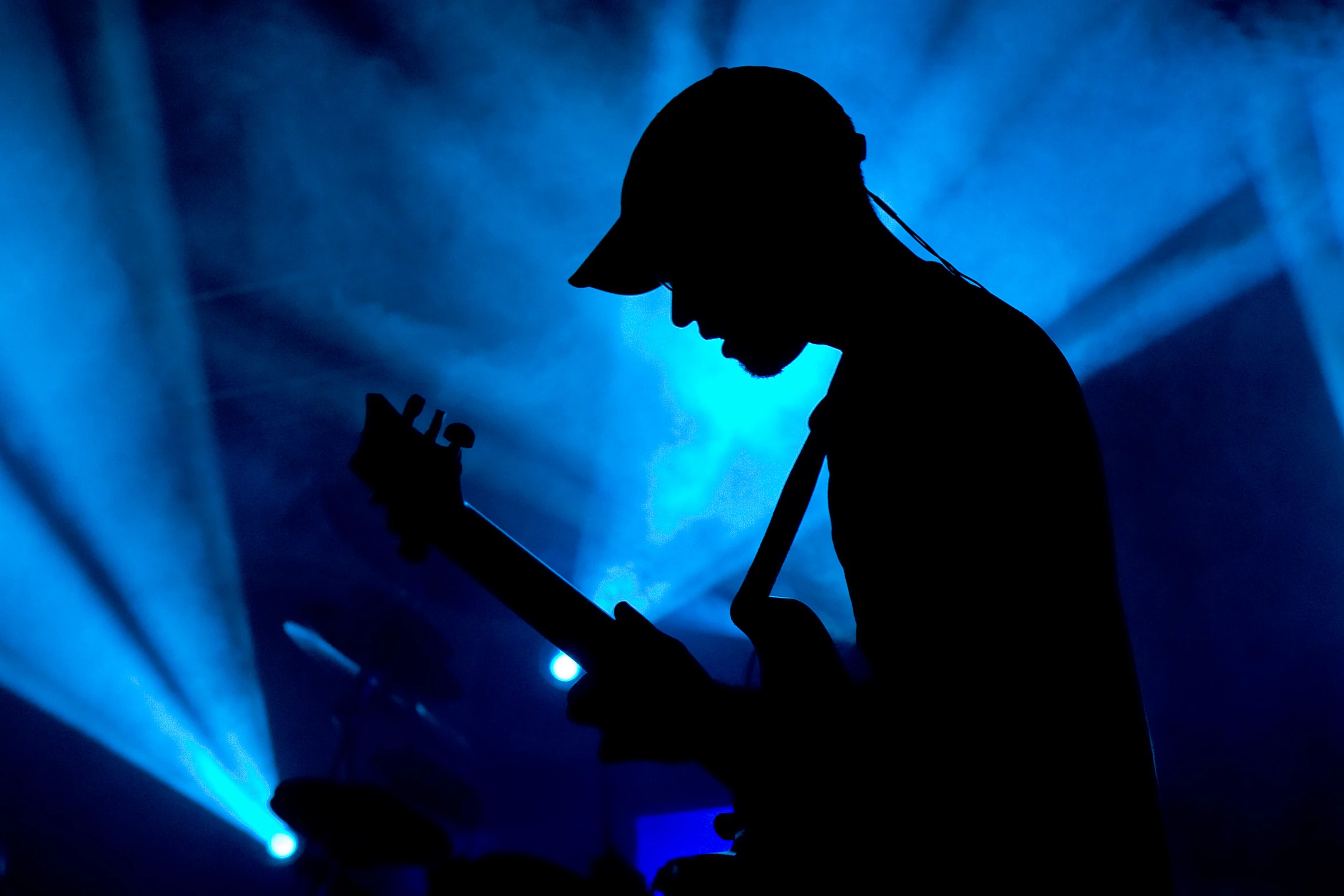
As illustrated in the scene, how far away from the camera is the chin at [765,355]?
1544 millimetres

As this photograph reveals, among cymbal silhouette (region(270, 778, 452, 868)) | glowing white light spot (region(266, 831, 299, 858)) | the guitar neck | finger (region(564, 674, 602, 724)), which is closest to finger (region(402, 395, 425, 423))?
the guitar neck

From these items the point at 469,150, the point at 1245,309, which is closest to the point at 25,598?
the point at 469,150

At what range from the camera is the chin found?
1.54 metres

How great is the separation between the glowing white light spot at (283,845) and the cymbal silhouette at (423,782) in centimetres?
105

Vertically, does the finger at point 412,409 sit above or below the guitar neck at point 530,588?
above

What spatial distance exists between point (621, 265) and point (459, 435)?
54cm

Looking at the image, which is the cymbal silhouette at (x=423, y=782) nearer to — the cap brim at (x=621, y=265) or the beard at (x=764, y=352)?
the cap brim at (x=621, y=265)

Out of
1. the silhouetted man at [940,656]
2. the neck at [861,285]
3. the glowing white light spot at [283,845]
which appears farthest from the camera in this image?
the glowing white light spot at [283,845]

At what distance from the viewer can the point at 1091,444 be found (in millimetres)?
1122

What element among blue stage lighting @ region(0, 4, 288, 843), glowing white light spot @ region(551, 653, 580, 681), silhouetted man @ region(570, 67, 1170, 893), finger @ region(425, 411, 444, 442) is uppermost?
blue stage lighting @ region(0, 4, 288, 843)

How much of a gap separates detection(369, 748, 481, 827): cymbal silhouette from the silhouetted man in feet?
11.7

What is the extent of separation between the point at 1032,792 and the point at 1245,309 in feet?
10.1

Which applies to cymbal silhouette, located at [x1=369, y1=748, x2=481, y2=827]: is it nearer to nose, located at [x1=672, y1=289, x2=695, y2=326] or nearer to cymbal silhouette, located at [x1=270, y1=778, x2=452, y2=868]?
cymbal silhouette, located at [x1=270, y1=778, x2=452, y2=868]

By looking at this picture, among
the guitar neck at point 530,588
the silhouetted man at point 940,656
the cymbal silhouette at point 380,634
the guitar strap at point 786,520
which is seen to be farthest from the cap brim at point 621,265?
the cymbal silhouette at point 380,634
